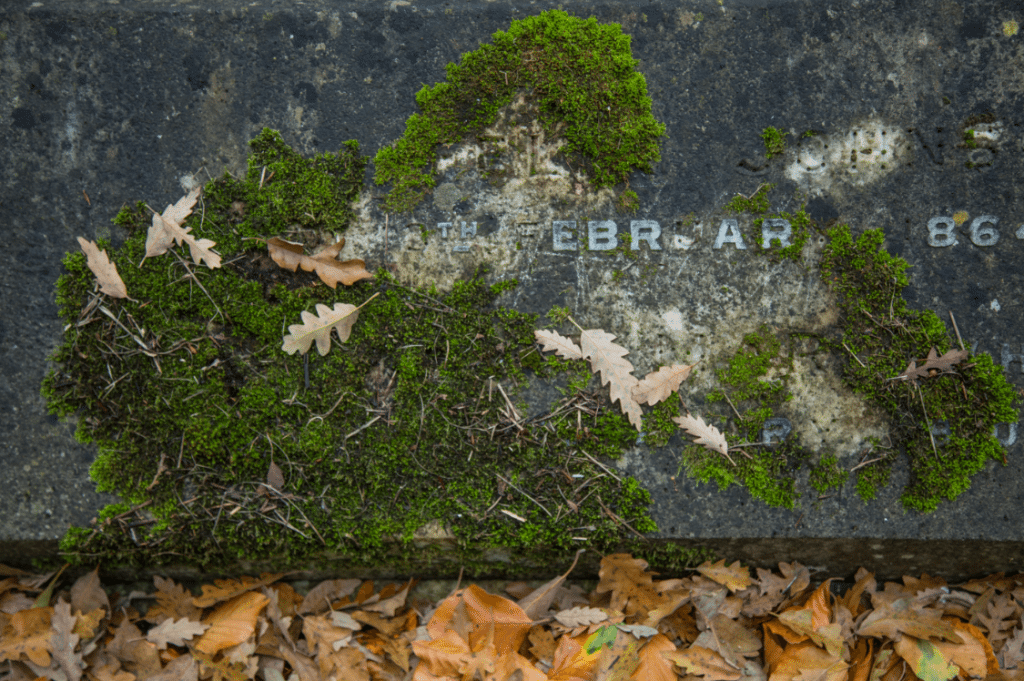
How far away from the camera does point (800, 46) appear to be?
95.0 inches

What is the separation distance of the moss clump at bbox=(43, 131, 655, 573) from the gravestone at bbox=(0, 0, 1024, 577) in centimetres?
1

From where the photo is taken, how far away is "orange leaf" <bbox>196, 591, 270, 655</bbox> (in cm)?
243

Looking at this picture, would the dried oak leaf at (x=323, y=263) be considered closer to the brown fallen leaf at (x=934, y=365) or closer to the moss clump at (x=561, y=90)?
the moss clump at (x=561, y=90)

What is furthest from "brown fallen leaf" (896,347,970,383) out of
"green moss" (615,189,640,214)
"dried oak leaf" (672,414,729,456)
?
"green moss" (615,189,640,214)

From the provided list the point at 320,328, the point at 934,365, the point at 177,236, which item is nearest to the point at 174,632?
the point at 320,328

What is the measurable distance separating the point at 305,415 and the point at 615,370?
1.33 m

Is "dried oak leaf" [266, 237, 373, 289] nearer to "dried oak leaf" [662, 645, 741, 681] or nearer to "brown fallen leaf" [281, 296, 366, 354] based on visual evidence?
"brown fallen leaf" [281, 296, 366, 354]

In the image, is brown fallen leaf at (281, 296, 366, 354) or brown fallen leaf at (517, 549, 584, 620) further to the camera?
brown fallen leaf at (517, 549, 584, 620)

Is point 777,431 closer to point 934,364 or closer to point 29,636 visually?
point 934,364

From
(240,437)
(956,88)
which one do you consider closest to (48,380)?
(240,437)

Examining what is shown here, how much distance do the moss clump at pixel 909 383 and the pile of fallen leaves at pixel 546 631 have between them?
0.55 metres

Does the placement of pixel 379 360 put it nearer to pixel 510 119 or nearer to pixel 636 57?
pixel 510 119

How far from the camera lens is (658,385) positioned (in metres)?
2.37

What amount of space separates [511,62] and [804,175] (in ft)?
4.44
